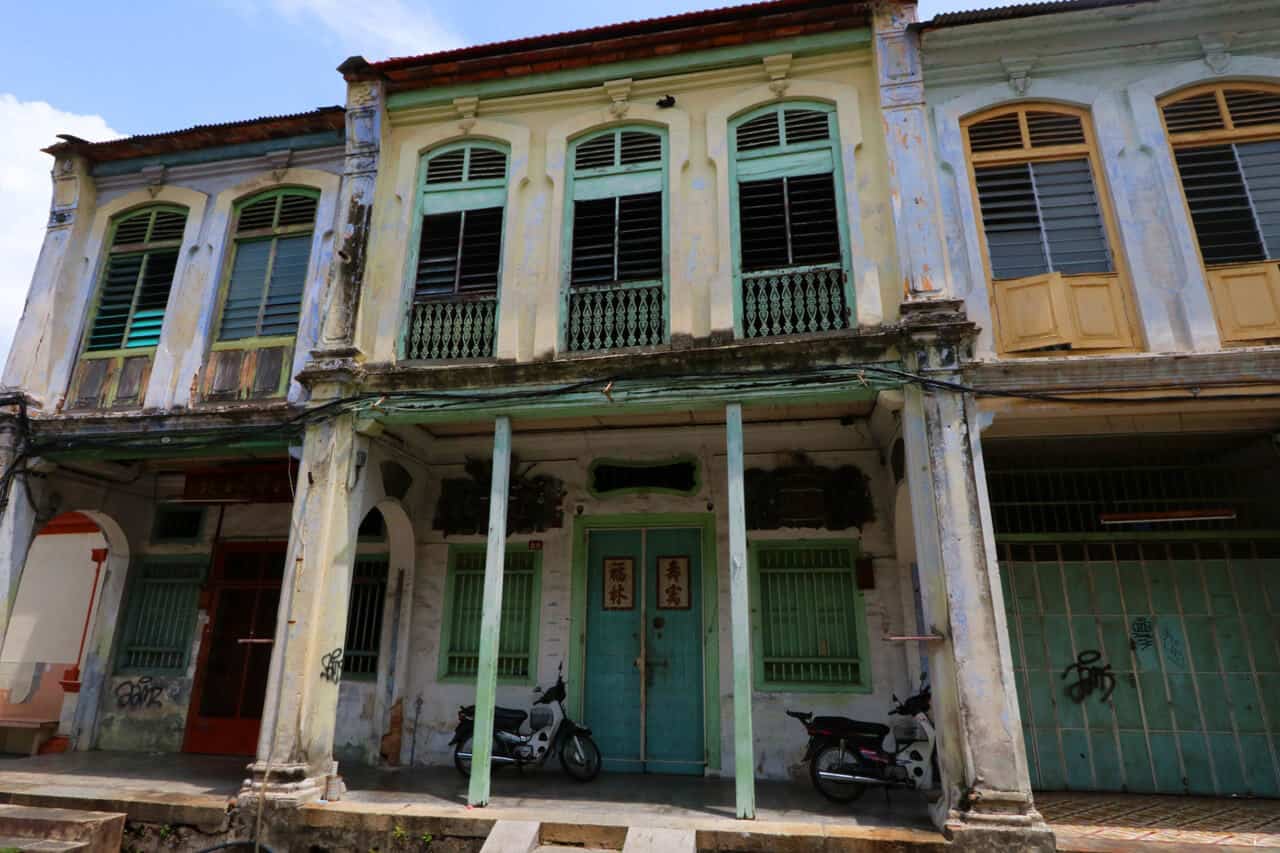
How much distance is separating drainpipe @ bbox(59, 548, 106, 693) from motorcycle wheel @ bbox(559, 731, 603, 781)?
6751mm

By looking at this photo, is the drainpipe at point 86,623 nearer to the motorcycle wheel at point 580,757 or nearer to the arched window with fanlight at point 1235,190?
the motorcycle wheel at point 580,757

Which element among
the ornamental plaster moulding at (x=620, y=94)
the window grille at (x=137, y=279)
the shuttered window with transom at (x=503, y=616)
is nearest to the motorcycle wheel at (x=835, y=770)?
the shuttered window with transom at (x=503, y=616)

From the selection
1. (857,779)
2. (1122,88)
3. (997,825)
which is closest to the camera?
(997,825)

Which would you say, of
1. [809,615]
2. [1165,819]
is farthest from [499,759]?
[1165,819]

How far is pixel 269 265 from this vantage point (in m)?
8.01

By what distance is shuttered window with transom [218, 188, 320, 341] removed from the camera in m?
7.81

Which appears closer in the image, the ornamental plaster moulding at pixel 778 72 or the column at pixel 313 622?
the column at pixel 313 622

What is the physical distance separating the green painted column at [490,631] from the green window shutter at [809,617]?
3053mm

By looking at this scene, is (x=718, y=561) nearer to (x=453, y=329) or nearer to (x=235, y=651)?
(x=453, y=329)

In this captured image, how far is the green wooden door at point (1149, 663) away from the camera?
6.82 meters

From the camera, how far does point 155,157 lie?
8656 mm

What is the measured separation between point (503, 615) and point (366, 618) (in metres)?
1.78

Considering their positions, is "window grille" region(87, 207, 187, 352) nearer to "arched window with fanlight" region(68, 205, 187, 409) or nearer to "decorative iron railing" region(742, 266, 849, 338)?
"arched window with fanlight" region(68, 205, 187, 409)

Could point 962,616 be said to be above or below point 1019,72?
below
